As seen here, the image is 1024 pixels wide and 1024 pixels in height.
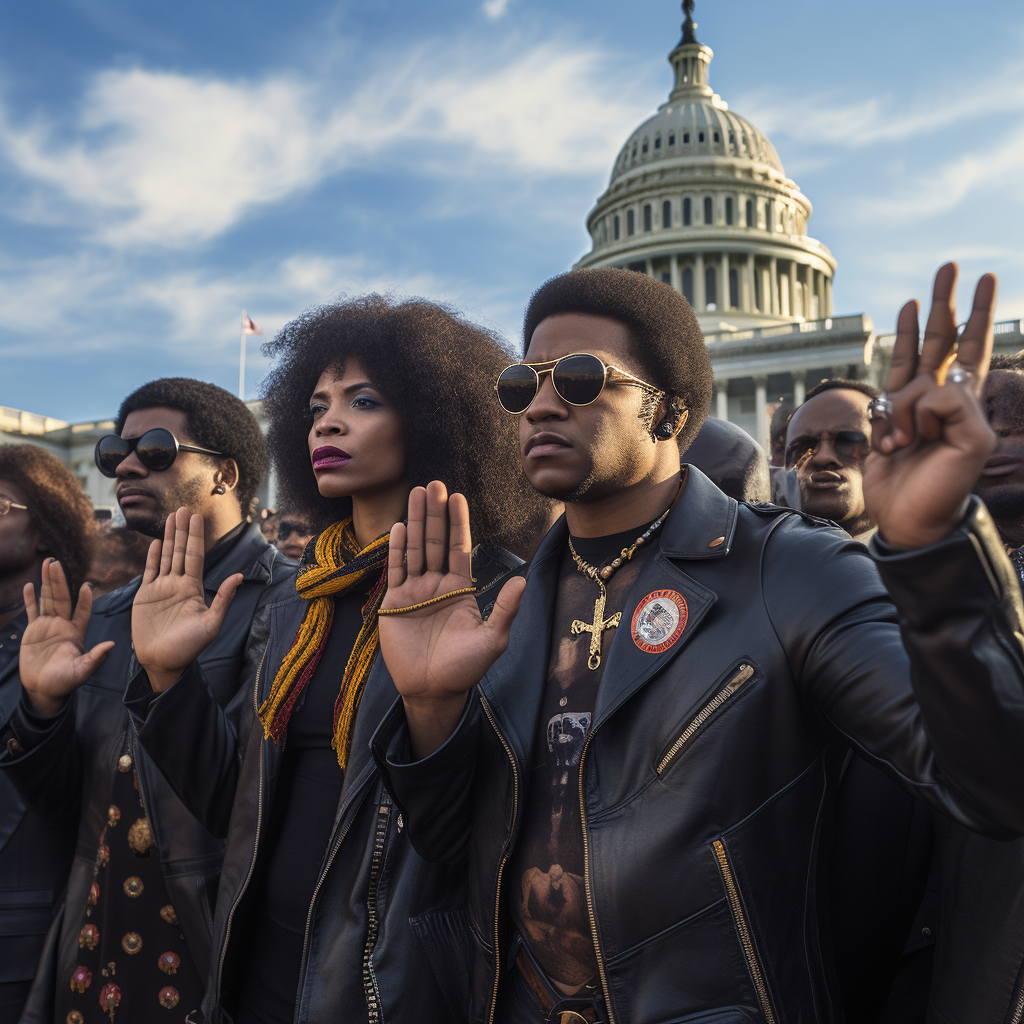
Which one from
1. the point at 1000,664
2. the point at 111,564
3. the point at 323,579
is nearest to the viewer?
the point at 1000,664

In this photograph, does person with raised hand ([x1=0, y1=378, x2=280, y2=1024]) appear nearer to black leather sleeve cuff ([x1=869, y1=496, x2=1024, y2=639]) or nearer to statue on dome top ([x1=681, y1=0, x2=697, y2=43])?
black leather sleeve cuff ([x1=869, y1=496, x2=1024, y2=639])

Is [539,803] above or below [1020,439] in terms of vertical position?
below

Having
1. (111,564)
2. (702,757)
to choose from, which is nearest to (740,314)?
(111,564)

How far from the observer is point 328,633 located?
3141 millimetres

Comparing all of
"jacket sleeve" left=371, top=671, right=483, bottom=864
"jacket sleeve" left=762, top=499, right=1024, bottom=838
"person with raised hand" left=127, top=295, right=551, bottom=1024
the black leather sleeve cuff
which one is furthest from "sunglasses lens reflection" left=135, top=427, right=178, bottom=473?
the black leather sleeve cuff

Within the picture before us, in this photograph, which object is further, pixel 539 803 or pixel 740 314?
pixel 740 314

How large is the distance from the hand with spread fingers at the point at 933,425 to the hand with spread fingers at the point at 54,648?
103 inches

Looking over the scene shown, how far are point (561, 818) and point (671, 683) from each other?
435 millimetres

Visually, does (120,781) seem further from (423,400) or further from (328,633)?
(423,400)

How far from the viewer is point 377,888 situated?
8.16ft

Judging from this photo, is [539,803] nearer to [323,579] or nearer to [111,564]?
[323,579]

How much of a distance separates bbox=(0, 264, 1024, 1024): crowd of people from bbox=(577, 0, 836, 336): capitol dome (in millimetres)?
56082

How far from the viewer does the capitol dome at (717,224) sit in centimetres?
5906

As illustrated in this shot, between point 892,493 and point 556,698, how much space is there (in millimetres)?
1074
